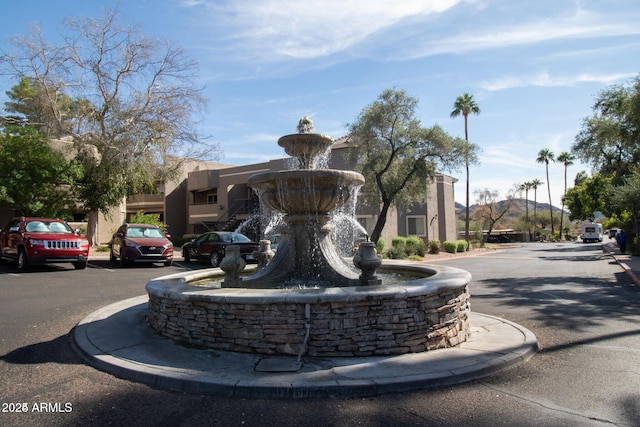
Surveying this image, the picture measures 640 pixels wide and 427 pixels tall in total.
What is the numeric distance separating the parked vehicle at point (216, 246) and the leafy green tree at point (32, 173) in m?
8.04

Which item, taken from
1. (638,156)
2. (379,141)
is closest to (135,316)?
(379,141)

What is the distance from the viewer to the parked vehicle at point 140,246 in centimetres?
1586

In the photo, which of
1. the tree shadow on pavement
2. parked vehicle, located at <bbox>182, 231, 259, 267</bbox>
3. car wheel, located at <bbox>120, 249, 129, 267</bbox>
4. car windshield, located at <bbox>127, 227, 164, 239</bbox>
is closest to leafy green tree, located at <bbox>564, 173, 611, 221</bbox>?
parked vehicle, located at <bbox>182, 231, 259, 267</bbox>

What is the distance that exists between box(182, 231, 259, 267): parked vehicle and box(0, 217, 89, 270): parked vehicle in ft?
14.4

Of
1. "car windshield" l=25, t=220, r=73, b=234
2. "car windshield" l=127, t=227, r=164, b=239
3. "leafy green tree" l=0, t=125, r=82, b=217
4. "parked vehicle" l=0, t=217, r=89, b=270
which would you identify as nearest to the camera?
"parked vehicle" l=0, t=217, r=89, b=270

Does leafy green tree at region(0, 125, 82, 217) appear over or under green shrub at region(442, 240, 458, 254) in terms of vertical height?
over

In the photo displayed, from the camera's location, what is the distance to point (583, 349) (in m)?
5.63

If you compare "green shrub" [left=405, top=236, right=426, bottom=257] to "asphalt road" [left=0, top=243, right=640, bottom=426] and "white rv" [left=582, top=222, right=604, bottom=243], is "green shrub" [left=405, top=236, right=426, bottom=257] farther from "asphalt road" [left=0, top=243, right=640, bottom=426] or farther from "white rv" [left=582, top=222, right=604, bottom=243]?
"white rv" [left=582, top=222, right=604, bottom=243]

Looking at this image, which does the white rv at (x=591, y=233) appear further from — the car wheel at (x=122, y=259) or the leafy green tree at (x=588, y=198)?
the car wheel at (x=122, y=259)

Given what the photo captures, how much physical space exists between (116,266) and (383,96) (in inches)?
596

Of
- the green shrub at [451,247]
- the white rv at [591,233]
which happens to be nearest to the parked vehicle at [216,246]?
the green shrub at [451,247]

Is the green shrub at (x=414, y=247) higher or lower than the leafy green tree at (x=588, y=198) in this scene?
lower

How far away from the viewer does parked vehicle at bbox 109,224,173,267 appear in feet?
52.0

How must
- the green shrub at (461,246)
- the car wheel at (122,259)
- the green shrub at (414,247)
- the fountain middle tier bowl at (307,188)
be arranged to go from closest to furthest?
the fountain middle tier bowl at (307,188) → the car wheel at (122,259) → the green shrub at (414,247) → the green shrub at (461,246)
